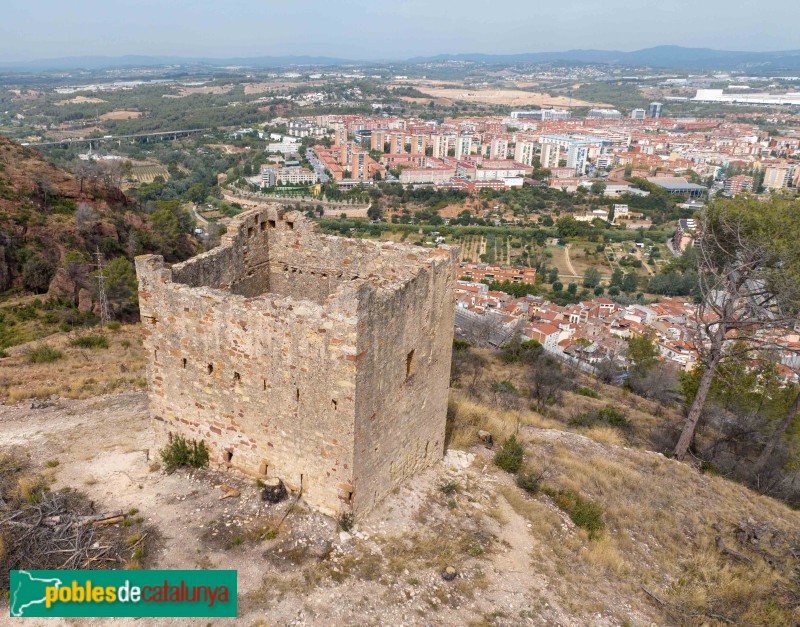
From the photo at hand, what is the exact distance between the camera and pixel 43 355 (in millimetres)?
16734

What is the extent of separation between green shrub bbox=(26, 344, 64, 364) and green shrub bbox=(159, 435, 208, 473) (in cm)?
945

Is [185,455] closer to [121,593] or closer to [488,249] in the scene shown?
[121,593]

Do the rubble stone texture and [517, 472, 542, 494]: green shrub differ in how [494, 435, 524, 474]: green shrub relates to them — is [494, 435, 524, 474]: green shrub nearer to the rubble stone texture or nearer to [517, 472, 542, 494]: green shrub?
[517, 472, 542, 494]: green shrub

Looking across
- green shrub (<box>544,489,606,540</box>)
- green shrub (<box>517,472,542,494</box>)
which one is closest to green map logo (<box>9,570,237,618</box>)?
green shrub (<box>517,472,542,494</box>)

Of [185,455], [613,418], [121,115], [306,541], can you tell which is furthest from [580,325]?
[121,115]

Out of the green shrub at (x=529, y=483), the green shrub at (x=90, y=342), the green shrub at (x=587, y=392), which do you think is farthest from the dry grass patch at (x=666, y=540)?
the green shrub at (x=90, y=342)

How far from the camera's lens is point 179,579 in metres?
7.30

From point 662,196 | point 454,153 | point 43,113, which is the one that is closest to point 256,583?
point 662,196

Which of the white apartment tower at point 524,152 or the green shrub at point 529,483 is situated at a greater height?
the green shrub at point 529,483

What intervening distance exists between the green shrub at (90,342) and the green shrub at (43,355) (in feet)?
Result: 4.14

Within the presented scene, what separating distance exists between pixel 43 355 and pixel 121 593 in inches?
476

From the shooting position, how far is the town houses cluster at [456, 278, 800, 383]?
36.9 m

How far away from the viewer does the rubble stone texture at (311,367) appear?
8000mm

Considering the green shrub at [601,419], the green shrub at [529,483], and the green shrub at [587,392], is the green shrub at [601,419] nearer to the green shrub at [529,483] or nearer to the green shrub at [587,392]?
the green shrub at [587,392]
